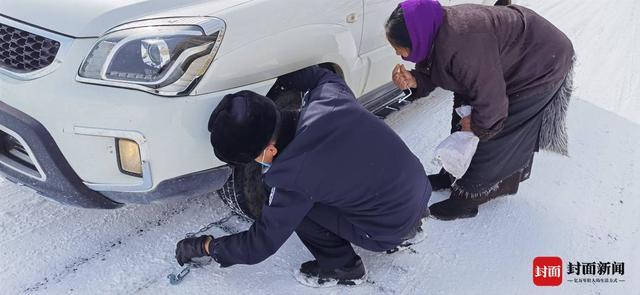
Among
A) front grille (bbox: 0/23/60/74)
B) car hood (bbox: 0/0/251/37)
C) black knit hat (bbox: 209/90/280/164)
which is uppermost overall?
car hood (bbox: 0/0/251/37)

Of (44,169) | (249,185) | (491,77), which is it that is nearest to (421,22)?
(491,77)

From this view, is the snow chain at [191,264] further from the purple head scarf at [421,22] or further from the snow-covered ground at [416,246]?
the purple head scarf at [421,22]

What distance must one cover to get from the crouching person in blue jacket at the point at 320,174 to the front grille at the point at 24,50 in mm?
626

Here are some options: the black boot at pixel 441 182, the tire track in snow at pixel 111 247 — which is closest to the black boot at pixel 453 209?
the black boot at pixel 441 182

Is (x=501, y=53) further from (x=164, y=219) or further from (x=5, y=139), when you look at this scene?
(x=5, y=139)

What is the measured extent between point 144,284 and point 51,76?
930 millimetres

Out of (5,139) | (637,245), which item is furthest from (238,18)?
(637,245)

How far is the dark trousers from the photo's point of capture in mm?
2309

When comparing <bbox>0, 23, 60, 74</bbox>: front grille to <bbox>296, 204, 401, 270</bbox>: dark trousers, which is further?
<bbox>296, 204, 401, 270</bbox>: dark trousers

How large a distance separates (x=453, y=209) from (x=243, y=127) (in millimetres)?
1504

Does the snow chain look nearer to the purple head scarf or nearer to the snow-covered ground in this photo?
the snow-covered ground

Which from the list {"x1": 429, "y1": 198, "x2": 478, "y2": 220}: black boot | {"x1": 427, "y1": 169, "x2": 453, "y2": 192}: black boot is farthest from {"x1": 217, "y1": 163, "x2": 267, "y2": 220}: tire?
{"x1": 427, "y1": 169, "x2": 453, "y2": 192}: black boot

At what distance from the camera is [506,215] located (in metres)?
3.03

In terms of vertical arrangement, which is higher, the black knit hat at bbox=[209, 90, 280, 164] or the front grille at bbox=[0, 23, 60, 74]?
the front grille at bbox=[0, 23, 60, 74]
